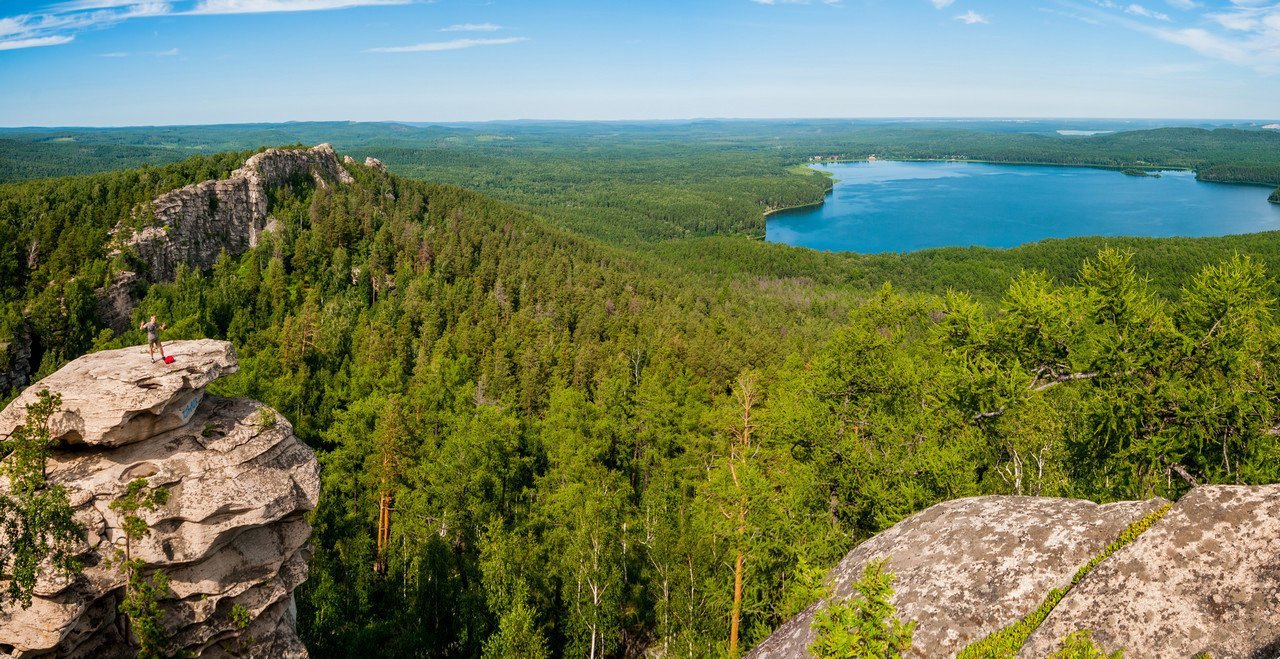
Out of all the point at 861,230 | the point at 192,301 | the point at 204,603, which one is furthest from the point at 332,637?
the point at 861,230

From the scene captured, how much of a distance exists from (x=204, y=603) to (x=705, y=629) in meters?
14.4

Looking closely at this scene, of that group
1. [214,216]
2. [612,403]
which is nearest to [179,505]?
[612,403]

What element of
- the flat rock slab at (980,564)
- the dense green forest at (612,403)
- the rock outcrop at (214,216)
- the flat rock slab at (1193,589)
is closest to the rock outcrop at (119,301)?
the dense green forest at (612,403)

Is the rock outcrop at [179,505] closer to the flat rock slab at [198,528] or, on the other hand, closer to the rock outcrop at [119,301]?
the flat rock slab at [198,528]

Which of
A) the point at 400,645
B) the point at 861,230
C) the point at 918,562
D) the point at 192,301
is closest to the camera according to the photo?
the point at 918,562

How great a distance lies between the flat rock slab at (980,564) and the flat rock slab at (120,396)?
14479 mm

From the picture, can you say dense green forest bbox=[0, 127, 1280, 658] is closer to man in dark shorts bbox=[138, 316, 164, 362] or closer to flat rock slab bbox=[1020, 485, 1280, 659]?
flat rock slab bbox=[1020, 485, 1280, 659]

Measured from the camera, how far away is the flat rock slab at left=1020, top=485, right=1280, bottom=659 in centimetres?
533

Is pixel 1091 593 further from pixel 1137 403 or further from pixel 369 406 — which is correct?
pixel 369 406

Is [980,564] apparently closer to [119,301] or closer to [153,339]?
[153,339]

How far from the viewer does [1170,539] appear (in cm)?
598

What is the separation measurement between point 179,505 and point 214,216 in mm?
72207

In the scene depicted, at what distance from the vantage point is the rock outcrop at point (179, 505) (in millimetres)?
13344

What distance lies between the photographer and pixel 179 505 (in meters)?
14.3
